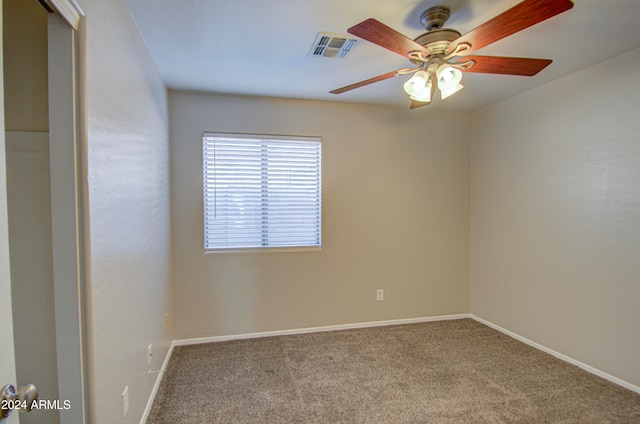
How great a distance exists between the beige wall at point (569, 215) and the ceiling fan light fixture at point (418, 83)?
5.54 feet

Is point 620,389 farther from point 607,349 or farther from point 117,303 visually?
point 117,303

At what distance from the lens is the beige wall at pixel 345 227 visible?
2.97 meters

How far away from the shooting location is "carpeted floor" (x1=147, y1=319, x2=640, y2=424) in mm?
1977

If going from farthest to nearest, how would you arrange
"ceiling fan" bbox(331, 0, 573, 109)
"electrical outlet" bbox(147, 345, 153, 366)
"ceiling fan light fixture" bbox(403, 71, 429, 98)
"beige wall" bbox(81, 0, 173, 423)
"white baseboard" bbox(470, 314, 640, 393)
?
1. "white baseboard" bbox(470, 314, 640, 393)
2. "electrical outlet" bbox(147, 345, 153, 366)
3. "ceiling fan light fixture" bbox(403, 71, 429, 98)
4. "ceiling fan" bbox(331, 0, 573, 109)
5. "beige wall" bbox(81, 0, 173, 423)

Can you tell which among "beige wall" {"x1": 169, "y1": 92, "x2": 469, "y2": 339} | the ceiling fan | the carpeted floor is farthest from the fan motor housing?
the carpeted floor

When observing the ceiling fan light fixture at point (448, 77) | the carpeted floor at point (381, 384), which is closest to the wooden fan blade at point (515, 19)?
the ceiling fan light fixture at point (448, 77)

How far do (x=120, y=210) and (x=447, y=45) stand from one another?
1.93 metres

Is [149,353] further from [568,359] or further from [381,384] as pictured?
[568,359]

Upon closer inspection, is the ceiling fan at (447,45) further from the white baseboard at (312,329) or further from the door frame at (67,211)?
the white baseboard at (312,329)

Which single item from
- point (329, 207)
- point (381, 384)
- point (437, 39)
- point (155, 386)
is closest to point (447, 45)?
point (437, 39)

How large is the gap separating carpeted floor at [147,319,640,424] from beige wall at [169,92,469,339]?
0.36m

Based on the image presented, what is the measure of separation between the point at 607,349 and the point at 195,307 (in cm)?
351

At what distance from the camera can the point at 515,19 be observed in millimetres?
1297

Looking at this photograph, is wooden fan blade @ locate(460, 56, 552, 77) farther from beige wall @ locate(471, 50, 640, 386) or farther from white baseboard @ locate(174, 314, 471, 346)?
white baseboard @ locate(174, 314, 471, 346)
